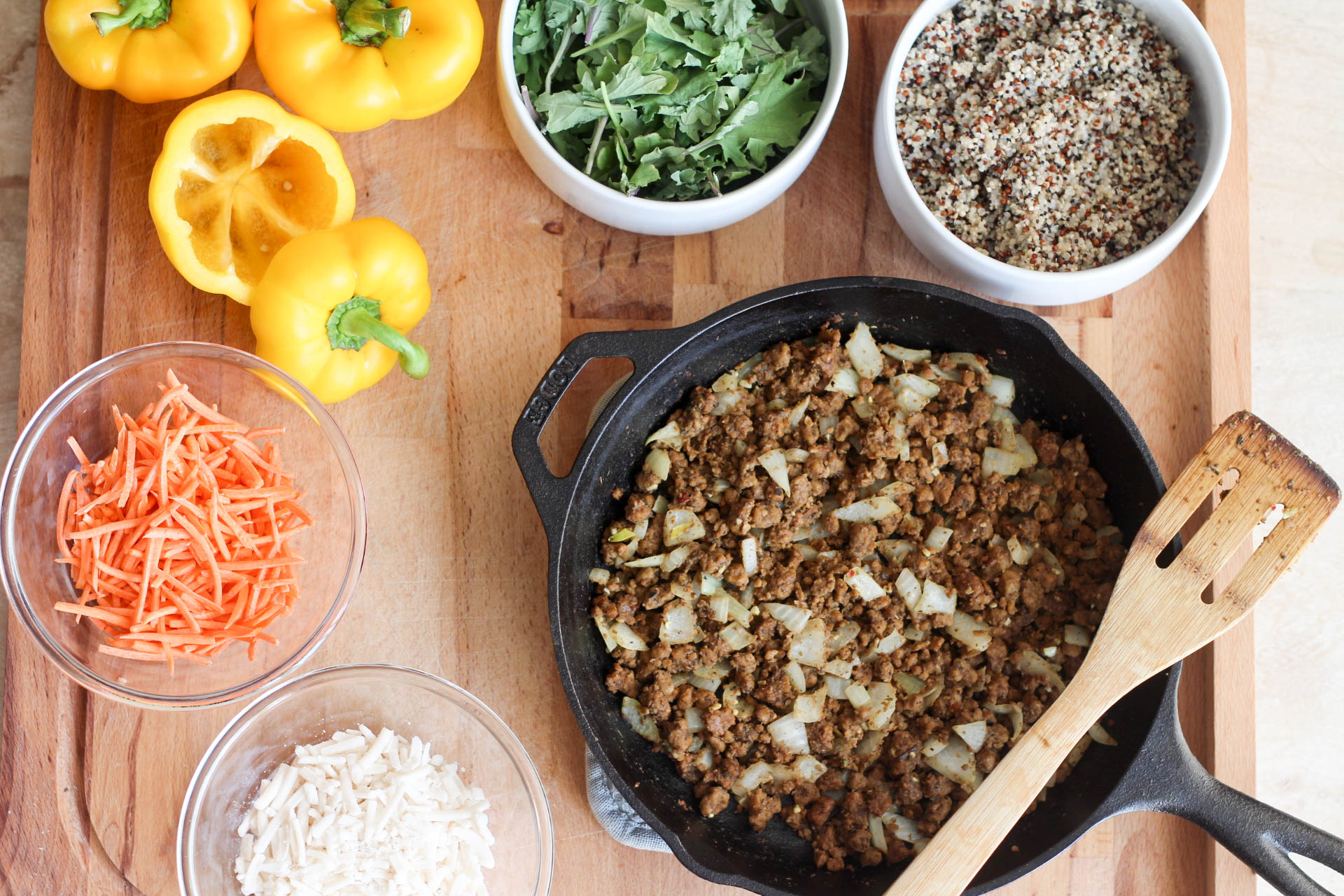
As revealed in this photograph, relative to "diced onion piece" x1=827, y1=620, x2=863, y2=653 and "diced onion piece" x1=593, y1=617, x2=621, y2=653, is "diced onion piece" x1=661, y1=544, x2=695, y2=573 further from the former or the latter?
"diced onion piece" x1=827, y1=620, x2=863, y2=653

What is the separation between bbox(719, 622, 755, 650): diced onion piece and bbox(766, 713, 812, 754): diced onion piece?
123 mm

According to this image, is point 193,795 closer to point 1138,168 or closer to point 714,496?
point 714,496

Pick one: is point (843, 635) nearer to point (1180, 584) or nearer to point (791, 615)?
point (791, 615)

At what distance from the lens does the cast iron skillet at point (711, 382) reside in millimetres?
1478

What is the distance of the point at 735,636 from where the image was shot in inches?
63.2

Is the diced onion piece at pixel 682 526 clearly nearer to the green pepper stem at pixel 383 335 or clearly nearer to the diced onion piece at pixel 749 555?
the diced onion piece at pixel 749 555

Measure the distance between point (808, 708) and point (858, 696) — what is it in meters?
0.08

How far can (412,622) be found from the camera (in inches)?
66.6

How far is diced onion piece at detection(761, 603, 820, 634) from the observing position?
1602mm

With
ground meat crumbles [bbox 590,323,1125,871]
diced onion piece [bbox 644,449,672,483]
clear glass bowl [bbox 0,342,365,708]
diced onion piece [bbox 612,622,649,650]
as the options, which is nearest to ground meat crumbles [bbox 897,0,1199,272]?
ground meat crumbles [bbox 590,323,1125,871]

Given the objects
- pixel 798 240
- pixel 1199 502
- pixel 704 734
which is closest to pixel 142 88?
pixel 798 240

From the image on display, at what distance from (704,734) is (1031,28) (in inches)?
47.0

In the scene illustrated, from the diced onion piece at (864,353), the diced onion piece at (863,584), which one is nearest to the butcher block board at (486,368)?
the diced onion piece at (864,353)

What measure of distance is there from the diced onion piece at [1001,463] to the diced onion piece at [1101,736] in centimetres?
40
